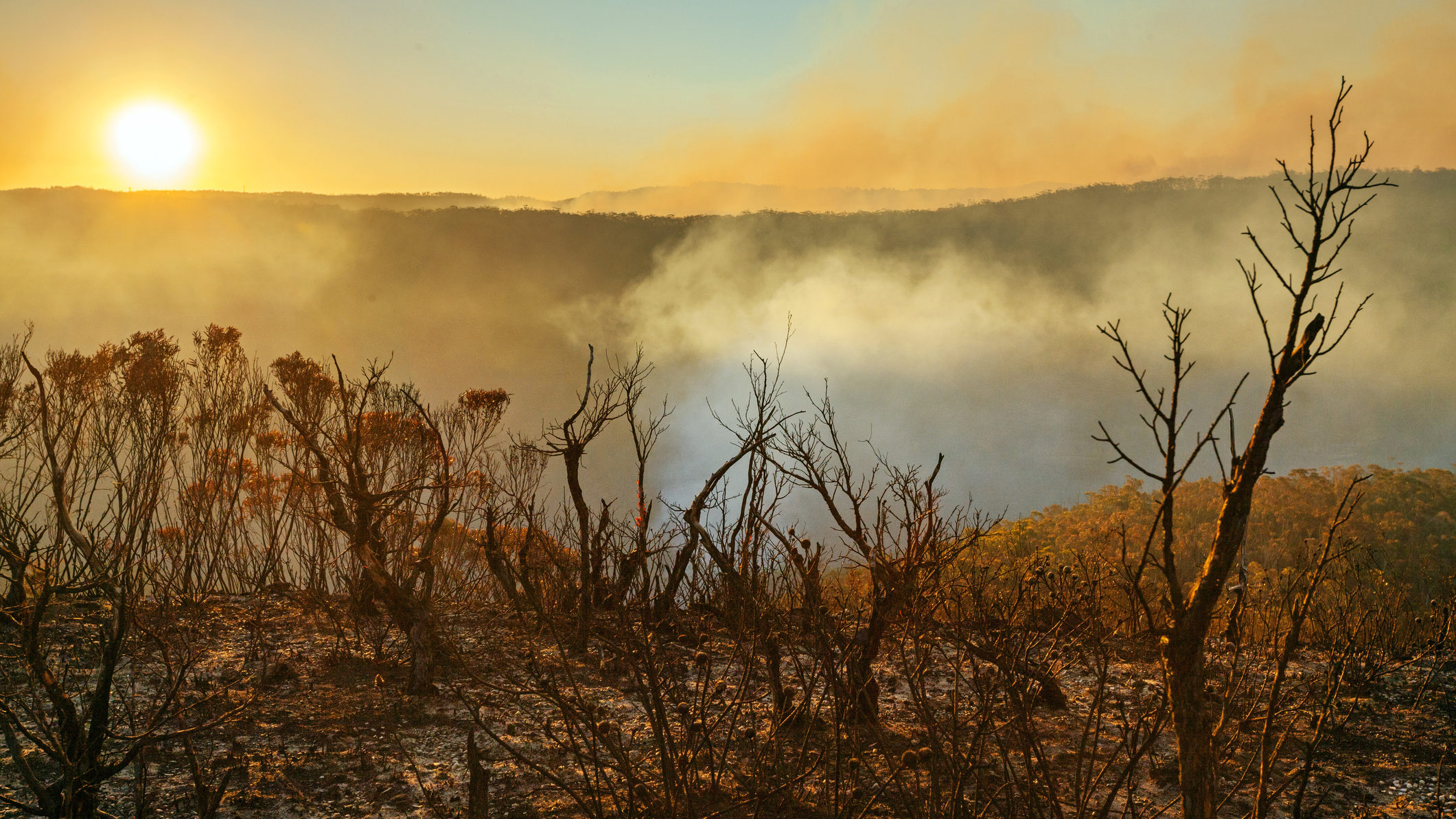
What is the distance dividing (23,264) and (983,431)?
5511 centimetres

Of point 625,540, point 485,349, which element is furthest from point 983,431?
point 625,540

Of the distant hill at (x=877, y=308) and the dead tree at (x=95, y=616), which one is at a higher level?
the distant hill at (x=877, y=308)

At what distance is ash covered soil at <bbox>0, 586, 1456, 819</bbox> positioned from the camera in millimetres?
5074

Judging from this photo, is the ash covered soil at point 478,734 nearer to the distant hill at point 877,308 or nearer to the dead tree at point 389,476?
the dead tree at point 389,476

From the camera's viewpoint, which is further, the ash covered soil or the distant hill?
the distant hill

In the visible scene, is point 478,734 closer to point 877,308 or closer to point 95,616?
point 95,616

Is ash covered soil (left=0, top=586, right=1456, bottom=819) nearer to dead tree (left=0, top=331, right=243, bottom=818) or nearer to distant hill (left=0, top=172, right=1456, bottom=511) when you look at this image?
dead tree (left=0, top=331, right=243, bottom=818)

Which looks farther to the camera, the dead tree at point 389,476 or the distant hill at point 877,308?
the distant hill at point 877,308

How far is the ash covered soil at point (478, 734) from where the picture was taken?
16.6ft

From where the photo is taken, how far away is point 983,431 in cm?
5400

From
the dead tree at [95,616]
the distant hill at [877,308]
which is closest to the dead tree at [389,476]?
the dead tree at [95,616]

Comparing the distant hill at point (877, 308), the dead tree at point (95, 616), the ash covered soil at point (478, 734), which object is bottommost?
the ash covered soil at point (478, 734)

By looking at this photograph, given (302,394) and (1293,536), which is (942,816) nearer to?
(302,394)

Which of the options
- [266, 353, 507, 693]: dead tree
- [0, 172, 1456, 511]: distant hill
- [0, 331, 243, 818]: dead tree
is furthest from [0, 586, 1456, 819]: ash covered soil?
[0, 172, 1456, 511]: distant hill
